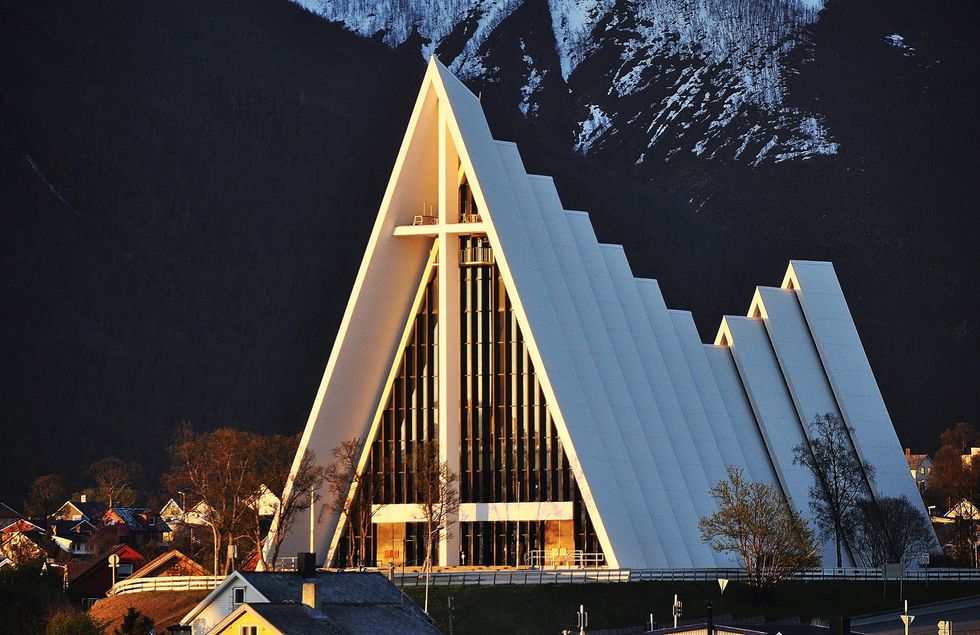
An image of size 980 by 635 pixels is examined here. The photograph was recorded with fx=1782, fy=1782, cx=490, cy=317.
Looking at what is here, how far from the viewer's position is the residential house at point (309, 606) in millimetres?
38156

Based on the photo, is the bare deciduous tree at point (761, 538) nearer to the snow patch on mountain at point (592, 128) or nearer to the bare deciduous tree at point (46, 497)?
the bare deciduous tree at point (46, 497)

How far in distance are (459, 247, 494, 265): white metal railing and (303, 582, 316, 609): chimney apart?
29.2 meters

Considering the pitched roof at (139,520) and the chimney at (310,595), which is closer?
the chimney at (310,595)

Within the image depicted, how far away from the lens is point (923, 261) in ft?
573

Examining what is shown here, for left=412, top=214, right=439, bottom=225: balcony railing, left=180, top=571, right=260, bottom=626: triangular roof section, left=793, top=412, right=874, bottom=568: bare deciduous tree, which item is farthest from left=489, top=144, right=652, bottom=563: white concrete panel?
left=180, top=571, right=260, bottom=626: triangular roof section

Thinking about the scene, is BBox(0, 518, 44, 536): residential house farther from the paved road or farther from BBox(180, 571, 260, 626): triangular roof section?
BBox(180, 571, 260, 626): triangular roof section

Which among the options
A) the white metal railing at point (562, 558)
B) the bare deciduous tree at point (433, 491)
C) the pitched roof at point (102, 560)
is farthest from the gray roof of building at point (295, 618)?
the pitched roof at point (102, 560)

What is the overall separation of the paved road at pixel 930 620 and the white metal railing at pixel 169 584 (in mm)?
20572

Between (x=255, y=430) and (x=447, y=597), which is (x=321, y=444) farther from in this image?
(x=255, y=430)

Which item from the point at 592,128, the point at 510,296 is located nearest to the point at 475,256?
the point at 510,296

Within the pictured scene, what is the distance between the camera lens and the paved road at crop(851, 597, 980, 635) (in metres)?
53.0

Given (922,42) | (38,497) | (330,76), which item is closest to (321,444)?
(38,497)

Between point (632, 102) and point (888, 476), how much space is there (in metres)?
120

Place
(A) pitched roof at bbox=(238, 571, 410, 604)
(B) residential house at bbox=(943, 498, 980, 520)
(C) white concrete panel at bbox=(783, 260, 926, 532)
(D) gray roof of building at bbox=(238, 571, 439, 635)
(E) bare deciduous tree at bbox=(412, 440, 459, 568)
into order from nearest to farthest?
(D) gray roof of building at bbox=(238, 571, 439, 635) < (A) pitched roof at bbox=(238, 571, 410, 604) < (E) bare deciduous tree at bbox=(412, 440, 459, 568) < (C) white concrete panel at bbox=(783, 260, 926, 532) < (B) residential house at bbox=(943, 498, 980, 520)
